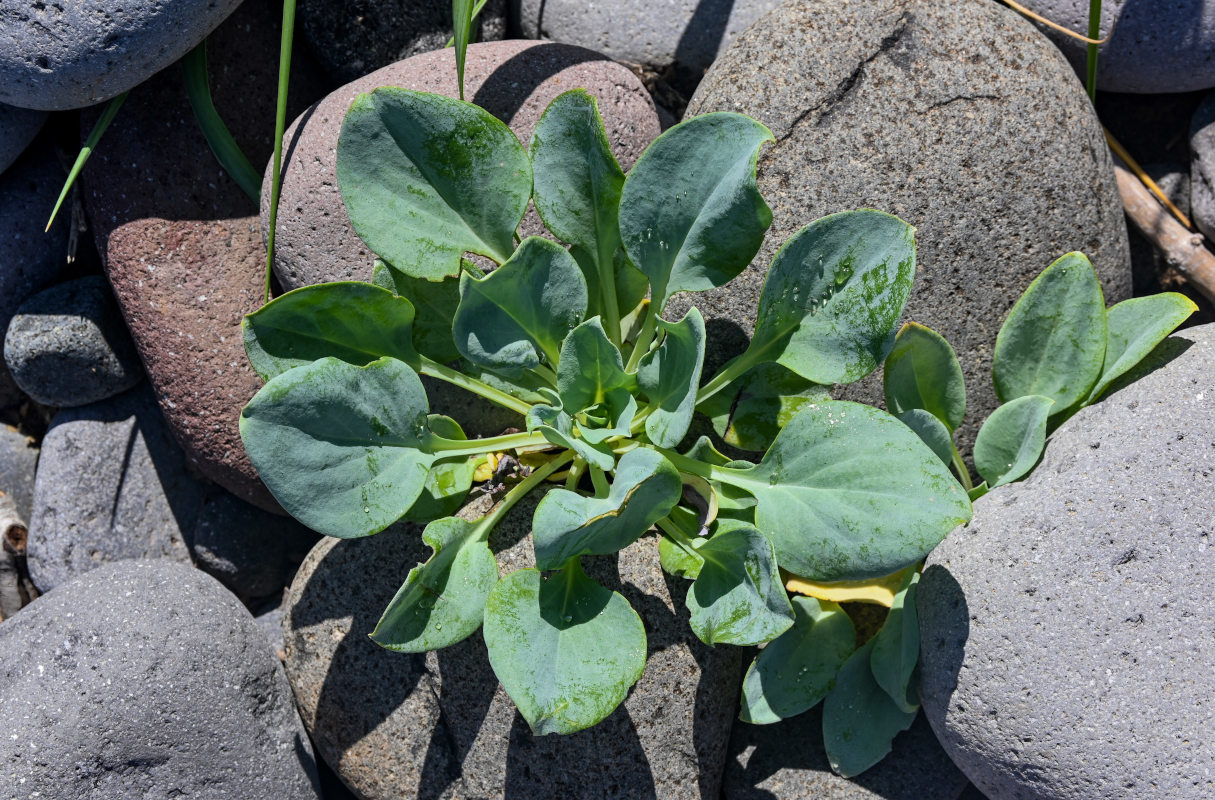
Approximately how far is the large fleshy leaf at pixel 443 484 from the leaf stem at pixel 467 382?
0.28 ft

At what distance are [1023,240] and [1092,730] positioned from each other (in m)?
0.94

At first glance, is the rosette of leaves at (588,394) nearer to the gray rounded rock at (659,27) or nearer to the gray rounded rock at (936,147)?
the gray rounded rock at (936,147)

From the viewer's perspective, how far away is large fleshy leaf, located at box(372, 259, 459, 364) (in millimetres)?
1680

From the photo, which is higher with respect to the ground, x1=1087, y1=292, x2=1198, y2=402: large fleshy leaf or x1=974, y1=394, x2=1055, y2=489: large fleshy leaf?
x1=1087, y1=292, x2=1198, y2=402: large fleshy leaf

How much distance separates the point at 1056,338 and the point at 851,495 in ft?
1.92

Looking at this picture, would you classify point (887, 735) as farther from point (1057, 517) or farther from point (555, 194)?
point (555, 194)

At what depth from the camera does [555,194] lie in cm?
160

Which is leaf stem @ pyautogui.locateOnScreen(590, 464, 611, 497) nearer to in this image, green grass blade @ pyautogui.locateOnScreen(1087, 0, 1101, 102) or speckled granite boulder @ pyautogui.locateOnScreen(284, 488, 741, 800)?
speckled granite boulder @ pyautogui.locateOnScreen(284, 488, 741, 800)

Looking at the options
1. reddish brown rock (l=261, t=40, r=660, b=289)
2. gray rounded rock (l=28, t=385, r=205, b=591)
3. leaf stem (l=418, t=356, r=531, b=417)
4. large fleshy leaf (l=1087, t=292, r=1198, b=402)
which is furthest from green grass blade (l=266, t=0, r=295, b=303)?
large fleshy leaf (l=1087, t=292, r=1198, b=402)

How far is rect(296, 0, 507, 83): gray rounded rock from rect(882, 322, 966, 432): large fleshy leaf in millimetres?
1310

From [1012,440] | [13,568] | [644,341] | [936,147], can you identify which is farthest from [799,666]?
[13,568]

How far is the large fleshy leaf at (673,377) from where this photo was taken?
135 cm

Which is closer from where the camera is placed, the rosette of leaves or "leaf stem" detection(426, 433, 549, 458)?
the rosette of leaves

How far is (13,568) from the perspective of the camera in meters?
2.27
